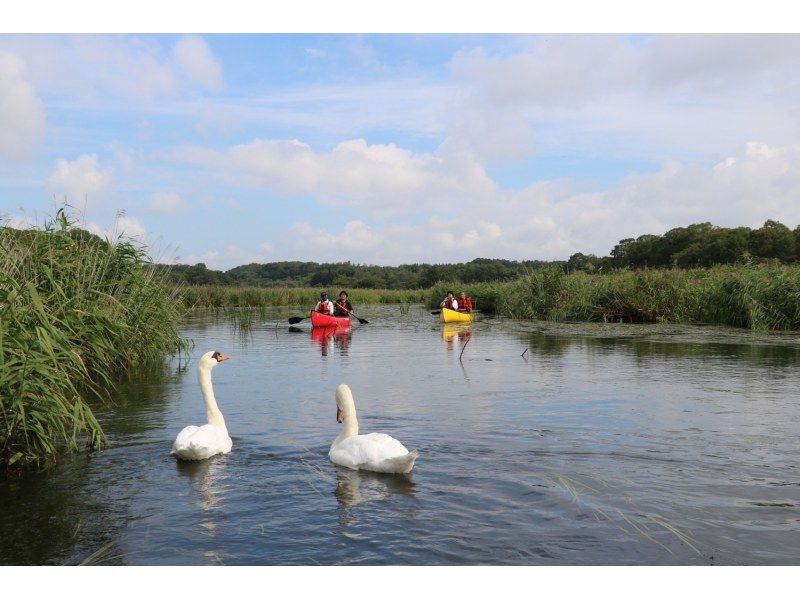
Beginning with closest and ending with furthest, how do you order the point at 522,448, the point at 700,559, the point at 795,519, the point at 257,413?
1. the point at 700,559
2. the point at 795,519
3. the point at 522,448
4. the point at 257,413

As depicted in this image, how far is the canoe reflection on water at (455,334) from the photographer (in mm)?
21013

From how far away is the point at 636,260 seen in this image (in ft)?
227

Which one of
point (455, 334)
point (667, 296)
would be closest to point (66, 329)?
point (455, 334)

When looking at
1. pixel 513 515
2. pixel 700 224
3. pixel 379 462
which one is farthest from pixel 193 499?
pixel 700 224

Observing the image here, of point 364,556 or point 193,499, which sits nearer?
point 364,556

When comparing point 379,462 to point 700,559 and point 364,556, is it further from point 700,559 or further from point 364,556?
point 700,559

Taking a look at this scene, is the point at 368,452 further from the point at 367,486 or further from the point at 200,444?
the point at 200,444

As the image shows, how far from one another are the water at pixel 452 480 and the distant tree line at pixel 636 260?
22.9 metres

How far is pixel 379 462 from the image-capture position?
22.4 ft

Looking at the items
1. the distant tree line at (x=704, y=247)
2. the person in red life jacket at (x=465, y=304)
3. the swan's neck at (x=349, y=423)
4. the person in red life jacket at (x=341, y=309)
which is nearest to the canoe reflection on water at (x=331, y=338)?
the person in red life jacket at (x=341, y=309)

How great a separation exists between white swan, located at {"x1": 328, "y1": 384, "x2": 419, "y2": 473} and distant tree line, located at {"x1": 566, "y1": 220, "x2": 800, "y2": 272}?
39.1m

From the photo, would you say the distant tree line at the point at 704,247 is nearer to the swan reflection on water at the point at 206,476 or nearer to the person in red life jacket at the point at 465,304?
the person in red life jacket at the point at 465,304

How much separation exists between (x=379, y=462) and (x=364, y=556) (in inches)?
73.3

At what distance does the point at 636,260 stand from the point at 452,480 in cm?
6642
